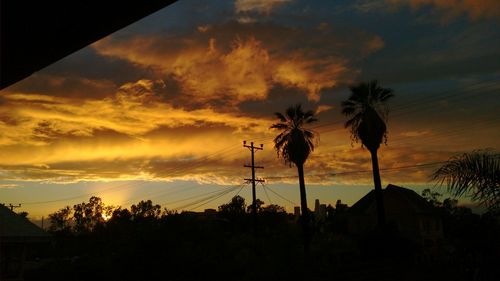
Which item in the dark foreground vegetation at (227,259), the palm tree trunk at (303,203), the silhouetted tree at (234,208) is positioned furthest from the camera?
the silhouetted tree at (234,208)

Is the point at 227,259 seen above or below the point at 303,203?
below

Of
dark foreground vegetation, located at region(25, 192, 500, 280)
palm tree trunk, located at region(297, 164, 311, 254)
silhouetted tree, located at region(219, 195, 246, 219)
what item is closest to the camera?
dark foreground vegetation, located at region(25, 192, 500, 280)

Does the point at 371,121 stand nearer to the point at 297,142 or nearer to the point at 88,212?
the point at 297,142

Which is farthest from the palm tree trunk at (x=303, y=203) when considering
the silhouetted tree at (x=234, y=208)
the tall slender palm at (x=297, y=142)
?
the silhouetted tree at (x=234, y=208)

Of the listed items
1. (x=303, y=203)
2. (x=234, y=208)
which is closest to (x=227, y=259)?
(x=303, y=203)

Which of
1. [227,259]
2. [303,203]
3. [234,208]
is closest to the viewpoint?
[227,259]

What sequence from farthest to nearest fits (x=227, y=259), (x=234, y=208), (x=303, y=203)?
(x=234, y=208) < (x=303, y=203) < (x=227, y=259)

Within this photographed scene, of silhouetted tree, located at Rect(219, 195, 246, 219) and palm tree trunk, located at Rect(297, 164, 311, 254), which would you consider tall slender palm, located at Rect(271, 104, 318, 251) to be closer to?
palm tree trunk, located at Rect(297, 164, 311, 254)

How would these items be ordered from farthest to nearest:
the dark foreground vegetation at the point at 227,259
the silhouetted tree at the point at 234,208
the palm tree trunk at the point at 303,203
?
the silhouetted tree at the point at 234,208, the palm tree trunk at the point at 303,203, the dark foreground vegetation at the point at 227,259

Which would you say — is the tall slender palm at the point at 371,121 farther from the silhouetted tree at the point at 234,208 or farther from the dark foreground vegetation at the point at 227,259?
the silhouetted tree at the point at 234,208

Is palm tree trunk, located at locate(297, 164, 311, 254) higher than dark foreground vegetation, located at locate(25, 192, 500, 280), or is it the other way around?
palm tree trunk, located at locate(297, 164, 311, 254)

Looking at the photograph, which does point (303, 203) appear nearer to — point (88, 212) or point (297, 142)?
point (297, 142)

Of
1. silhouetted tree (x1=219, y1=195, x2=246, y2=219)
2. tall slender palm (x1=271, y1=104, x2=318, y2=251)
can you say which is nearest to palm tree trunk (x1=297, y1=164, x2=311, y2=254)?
tall slender palm (x1=271, y1=104, x2=318, y2=251)

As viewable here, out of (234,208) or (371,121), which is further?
(234,208)
